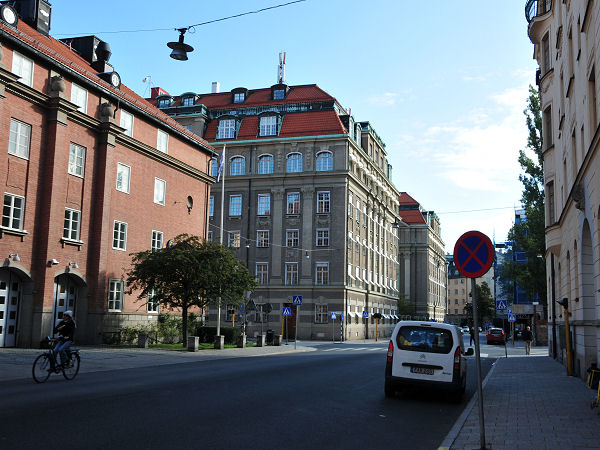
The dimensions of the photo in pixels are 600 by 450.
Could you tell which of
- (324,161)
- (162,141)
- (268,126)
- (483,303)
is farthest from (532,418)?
(483,303)

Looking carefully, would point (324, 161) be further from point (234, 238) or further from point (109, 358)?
point (109, 358)

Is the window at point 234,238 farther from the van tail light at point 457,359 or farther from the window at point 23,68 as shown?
the van tail light at point 457,359

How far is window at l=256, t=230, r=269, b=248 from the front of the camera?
196 feet

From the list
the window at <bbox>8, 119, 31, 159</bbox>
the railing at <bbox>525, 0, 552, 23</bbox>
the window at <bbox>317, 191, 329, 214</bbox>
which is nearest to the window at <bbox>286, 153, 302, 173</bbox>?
the window at <bbox>317, 191, 329, 214</bbox>

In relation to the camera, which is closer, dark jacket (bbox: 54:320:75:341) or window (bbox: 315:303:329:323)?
dark jacket (bbox: 54:320:75:341)

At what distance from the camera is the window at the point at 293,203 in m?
59.2

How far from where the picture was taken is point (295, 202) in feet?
195

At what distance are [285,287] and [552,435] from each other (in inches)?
1948

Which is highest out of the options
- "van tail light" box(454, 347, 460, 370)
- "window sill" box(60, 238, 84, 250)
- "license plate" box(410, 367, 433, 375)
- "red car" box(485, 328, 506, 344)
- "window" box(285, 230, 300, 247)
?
"window" box(285, 230, 300, 247)

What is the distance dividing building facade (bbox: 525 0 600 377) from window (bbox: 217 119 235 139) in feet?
124

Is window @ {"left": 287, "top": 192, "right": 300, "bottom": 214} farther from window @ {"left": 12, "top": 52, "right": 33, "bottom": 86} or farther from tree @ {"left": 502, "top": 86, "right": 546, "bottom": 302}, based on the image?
window @ {"left": 12, "top": 52, "right": 33, "bottom": 86}

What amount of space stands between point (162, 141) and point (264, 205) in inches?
983

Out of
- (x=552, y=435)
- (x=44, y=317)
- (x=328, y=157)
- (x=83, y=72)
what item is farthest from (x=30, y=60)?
(x=328, y=157)

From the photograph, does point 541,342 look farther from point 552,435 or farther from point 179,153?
point 552,435
